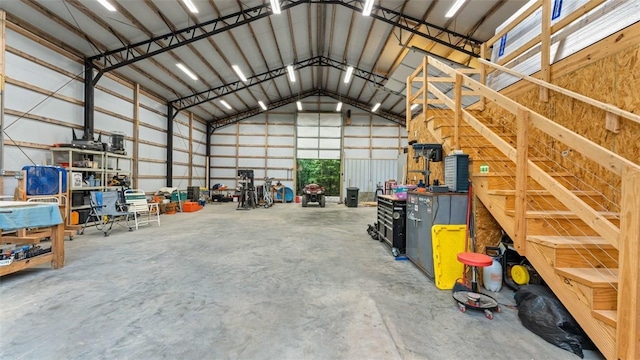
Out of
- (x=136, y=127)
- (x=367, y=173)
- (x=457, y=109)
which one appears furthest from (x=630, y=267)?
(x=367, y=173)

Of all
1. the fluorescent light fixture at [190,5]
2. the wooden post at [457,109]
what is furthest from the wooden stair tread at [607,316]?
the fluorescent light fixture at [190,5]

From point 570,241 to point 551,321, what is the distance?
0.66m

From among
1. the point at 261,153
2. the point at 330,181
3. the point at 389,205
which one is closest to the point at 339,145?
the point at 330,181

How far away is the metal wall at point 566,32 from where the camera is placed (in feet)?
7.77

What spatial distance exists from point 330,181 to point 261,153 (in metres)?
4.09

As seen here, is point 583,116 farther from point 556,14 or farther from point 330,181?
point 330,181

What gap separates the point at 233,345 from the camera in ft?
6.01

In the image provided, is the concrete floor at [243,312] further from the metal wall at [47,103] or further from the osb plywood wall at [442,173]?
the metal wall at [47,103]

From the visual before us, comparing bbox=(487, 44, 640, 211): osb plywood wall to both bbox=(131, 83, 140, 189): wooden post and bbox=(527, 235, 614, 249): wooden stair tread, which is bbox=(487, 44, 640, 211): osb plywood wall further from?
bbox=(131, 83, 140, 189): wooden post

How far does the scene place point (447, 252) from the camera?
2928 millimetres

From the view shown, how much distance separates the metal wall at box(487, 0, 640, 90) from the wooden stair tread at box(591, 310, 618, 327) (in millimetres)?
2414

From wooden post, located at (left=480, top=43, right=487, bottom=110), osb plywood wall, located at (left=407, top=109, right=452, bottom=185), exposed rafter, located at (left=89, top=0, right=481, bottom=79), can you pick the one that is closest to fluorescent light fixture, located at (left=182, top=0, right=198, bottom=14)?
exposed rafter, located at (left=89, top=0, right=481, bottom=79)

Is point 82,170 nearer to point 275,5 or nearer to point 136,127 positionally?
point 136,127

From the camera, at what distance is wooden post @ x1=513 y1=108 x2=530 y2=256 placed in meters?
2.18
